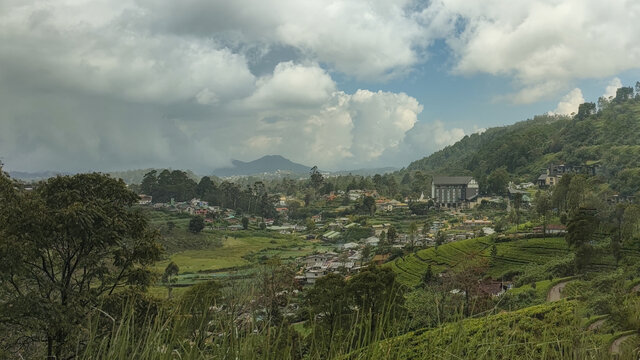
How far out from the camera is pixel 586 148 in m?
59.9

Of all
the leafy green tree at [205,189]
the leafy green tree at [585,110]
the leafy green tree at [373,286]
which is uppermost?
the leafy green tree at [585,110]

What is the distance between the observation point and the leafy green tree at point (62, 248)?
546cm

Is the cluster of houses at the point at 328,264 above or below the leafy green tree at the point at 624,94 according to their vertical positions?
below

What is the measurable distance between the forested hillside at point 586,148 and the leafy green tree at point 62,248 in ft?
153

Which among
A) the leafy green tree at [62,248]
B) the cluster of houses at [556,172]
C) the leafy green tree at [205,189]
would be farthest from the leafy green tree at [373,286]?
the leafy green tree at [205,189]

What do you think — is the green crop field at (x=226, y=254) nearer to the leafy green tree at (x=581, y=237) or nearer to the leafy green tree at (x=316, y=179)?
the leafy green tree at (x=581, y=237)

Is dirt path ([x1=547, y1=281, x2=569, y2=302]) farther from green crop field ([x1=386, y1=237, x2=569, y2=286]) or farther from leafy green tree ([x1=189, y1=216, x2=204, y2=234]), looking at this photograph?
leafy green tree ([x1=189, y1=216, x2=204, y2=234])

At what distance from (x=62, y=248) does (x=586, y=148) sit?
68.4 meters

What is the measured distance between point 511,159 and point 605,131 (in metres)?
15.4

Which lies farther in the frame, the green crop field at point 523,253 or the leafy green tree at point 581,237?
the green crop field at point 523,253

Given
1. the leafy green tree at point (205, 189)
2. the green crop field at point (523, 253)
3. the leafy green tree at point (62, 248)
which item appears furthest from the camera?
the leafy green tree at point (205, 189)

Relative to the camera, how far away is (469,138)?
12812 cm

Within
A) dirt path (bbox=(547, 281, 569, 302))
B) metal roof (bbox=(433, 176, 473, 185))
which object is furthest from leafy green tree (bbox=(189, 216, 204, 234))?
dirt path (bbox=(547, 281, 569, 302))

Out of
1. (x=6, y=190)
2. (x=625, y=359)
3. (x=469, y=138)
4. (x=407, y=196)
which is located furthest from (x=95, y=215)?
(x=469, y=138)
